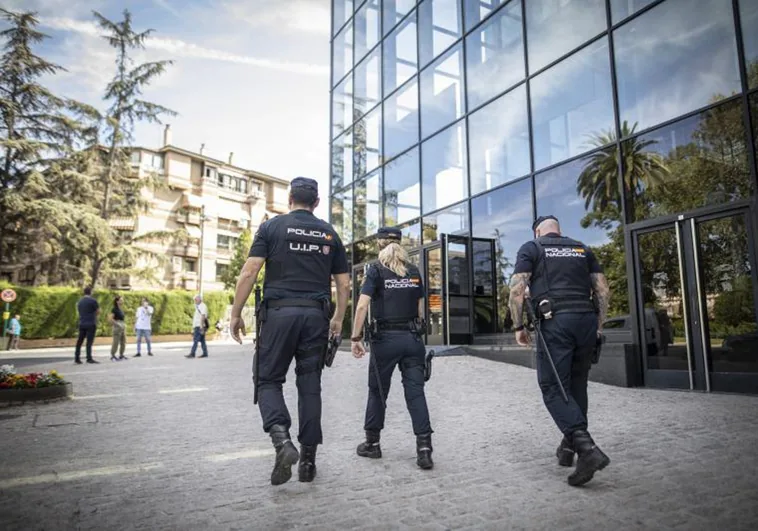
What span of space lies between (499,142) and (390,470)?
1009 centimetres

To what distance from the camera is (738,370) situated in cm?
677

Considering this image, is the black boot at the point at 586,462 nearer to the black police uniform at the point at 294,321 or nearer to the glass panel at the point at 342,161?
the black police uniform at the point at 294,321

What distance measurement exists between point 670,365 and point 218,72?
15.3 meters

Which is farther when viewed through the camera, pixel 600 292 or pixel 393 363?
pixel 393 363

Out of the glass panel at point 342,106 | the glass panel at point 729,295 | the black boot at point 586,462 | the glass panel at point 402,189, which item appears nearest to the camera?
the black boot at point 586,462

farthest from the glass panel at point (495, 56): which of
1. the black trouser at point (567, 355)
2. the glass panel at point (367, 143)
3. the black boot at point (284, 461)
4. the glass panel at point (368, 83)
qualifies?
the black boot at point (284, 461)

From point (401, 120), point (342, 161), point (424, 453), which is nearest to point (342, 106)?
point (342, 161)

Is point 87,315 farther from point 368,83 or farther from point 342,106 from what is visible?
point 368,83

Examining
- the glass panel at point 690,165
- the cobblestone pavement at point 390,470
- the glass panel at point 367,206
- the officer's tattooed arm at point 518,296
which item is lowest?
the cobblestone pavement at point 390,470

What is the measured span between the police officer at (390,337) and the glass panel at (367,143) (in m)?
12.8

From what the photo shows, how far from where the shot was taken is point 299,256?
141 inches

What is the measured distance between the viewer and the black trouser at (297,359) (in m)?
3.35

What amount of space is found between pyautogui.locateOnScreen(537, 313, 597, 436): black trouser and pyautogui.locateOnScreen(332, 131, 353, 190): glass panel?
49.3 feet

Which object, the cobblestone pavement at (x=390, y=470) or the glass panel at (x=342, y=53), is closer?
the cobblestone pavement at (x=390, y=470)
